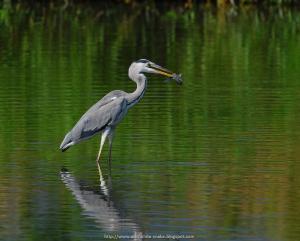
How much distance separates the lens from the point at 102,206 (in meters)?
12.4

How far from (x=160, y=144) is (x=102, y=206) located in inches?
140

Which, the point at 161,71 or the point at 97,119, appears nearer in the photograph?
the point at 97,119

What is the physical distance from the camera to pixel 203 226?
1138 centimetres

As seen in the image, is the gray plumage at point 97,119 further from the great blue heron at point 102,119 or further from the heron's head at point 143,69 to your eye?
the heron's head at point 143,69

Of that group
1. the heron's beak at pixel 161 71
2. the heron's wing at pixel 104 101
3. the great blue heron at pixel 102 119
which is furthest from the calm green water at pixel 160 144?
the heron's beak at pixel 161 71

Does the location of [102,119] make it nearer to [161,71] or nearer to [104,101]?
[104,101]

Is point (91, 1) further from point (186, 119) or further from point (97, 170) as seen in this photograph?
point (97, 170)

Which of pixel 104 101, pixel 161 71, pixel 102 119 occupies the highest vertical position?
pixel 161 71

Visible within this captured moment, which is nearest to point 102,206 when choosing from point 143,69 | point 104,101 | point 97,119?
point 97,119

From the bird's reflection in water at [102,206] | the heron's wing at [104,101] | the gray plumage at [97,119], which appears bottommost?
the bird's reflection in water at [102,206]

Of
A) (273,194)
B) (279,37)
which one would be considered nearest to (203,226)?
(273,194)

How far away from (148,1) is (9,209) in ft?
115

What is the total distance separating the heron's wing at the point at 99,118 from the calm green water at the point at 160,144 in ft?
1.10

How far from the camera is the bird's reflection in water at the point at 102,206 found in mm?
11297
